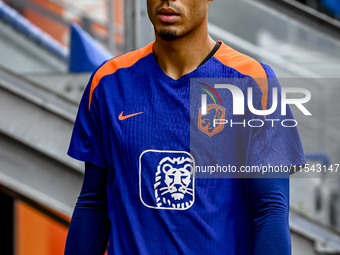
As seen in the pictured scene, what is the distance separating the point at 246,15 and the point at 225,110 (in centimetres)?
200

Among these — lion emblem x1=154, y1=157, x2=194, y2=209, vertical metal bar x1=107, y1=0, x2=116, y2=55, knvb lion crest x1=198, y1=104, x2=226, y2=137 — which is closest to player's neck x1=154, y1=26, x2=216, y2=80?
knvb lion crest x1=198, y1=104, x2=226, y2=137

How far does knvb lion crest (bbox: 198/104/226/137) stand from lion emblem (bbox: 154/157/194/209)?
83 millimetres

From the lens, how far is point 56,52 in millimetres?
4902

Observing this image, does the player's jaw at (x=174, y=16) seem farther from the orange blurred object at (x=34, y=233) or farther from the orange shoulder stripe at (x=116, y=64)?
the orange blurred object at (x=34, y=233)

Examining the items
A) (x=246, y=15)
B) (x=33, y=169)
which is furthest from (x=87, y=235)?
(x=246, y=15)

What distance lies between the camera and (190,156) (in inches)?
43.2

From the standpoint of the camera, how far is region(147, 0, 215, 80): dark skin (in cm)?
110

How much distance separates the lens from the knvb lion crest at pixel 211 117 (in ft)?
3.61

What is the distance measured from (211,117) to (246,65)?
16 centimetres

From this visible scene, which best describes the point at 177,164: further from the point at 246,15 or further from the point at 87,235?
the point at 246,15

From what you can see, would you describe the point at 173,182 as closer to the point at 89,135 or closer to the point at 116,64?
the point at 89,135

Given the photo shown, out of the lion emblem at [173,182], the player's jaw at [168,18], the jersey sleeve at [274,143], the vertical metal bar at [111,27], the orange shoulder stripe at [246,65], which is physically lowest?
the lion emblem at [173,182]

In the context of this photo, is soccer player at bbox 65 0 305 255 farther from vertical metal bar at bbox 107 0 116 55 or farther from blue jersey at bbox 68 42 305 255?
vertical metal bar at bbox 107 0 116 55

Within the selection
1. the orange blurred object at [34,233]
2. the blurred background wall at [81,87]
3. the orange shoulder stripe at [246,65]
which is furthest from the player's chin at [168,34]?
the orange blurred object at [34,233]
